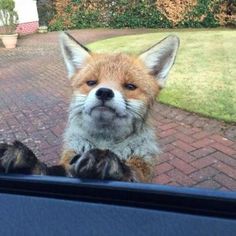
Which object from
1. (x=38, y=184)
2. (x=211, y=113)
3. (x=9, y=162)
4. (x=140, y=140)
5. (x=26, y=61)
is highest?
(x=38, y=184)

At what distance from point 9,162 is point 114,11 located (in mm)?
18762

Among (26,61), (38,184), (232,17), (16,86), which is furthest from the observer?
(232,17)

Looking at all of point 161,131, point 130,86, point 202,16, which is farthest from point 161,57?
point 202,16

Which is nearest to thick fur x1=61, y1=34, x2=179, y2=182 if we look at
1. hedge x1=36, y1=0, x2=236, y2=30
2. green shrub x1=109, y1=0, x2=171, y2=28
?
hedge x1=36, y1=0, x2=236, y2=30

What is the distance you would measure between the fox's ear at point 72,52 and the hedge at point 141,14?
1530 centimetres

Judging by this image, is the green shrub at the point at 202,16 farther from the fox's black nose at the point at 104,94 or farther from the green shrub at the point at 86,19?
the fox's black nose at the point at 104,94

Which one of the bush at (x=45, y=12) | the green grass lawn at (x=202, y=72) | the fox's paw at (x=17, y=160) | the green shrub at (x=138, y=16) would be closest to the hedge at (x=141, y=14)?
the green shrub at (x=138, y=16)

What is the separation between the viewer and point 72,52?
11.8 feet

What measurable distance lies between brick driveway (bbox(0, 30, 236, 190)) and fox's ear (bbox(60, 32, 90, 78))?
185 centimetres

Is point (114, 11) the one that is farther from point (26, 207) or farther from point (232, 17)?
point (26, 207)

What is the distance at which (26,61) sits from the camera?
12.9 m

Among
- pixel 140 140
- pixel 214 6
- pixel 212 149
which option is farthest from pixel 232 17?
pixel 140 140

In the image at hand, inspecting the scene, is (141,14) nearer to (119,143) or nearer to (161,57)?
(161,57)

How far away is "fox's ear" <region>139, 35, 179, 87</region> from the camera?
3.57 metres
